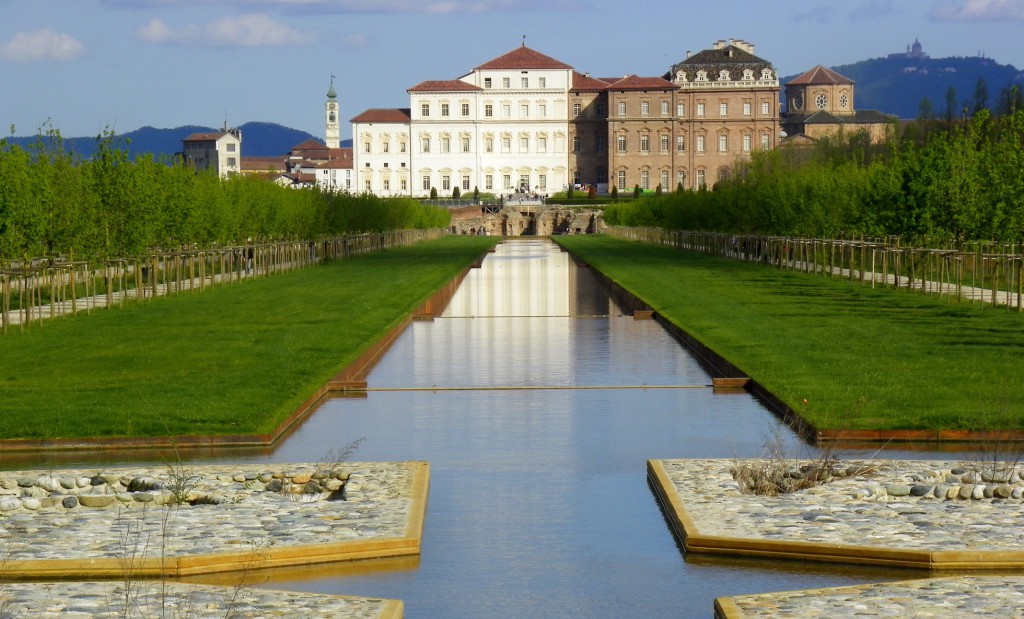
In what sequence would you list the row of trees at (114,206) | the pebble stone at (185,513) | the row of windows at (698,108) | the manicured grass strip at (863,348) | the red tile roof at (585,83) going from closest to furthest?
the pebble stone at (185,513), the manicured grass strip at (863,348), the row of trees at (114,206), the row of windows at (698,108), the red tile roof at (585,83)

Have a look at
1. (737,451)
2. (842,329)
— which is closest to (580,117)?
(842,329)

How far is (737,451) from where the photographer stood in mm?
13781

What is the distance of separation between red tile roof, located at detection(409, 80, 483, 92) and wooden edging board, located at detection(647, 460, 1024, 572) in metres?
145

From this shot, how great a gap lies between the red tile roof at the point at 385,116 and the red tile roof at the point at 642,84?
21668mm

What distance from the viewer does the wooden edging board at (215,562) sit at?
29.7ft

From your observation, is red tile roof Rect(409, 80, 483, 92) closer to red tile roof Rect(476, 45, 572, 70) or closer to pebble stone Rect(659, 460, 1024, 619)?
red tile roof Rect(476, 45, 572, 70)

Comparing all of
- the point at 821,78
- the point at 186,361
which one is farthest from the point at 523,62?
the point at 186,361

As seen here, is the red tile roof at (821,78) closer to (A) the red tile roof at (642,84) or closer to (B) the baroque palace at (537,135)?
(B) the baroque palace at (537,135)

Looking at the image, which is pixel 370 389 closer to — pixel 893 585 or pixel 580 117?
pixel 893 585

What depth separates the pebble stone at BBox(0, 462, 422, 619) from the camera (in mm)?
8688

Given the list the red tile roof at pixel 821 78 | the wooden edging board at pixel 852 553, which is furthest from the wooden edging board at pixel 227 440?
the red tile roof at pixel 821 78

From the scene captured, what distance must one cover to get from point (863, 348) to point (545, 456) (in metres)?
8.71

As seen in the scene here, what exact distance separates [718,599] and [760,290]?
27.6 m

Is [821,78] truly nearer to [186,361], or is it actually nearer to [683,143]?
[683,143]
